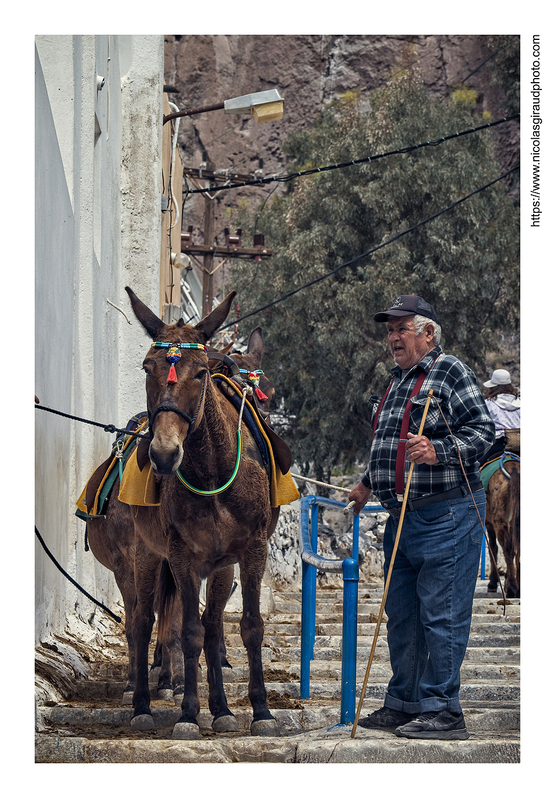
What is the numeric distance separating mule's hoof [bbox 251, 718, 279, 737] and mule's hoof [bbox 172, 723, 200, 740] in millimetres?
346

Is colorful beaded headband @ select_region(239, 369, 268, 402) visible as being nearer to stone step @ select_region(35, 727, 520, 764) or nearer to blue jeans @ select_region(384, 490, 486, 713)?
blue jeans @ select_region(384, 490, 486, 713)

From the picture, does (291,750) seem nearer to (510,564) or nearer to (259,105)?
(510,564)

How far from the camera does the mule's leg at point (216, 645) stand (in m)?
5.60

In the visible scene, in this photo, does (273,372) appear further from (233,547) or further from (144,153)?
(233,547)

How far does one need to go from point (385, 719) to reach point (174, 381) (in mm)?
2121

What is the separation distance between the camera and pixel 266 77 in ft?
165

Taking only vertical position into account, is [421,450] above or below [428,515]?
above

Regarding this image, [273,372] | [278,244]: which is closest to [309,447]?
[273,372]

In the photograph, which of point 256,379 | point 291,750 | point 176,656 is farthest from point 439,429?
point 176,656

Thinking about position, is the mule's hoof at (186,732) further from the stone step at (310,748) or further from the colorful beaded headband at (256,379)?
the colorful beaded headband at (256,379)

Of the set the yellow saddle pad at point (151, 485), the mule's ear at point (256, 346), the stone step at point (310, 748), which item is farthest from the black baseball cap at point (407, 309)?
the mule's ear at point (256, 346)

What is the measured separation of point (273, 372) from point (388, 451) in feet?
76.4

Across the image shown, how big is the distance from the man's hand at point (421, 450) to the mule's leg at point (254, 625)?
1.25 meters

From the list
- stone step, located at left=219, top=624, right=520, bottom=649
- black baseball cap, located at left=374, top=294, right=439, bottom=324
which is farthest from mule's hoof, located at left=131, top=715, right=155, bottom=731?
black baseball cap, located at left=374, top=294, right=439, bottom=324
